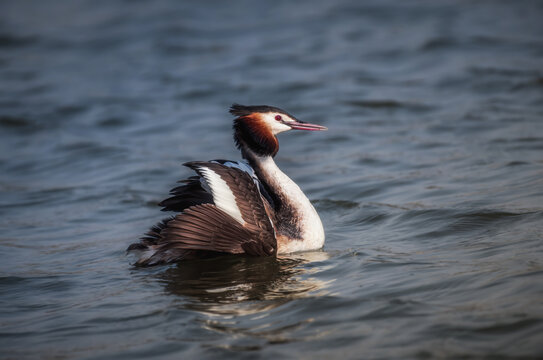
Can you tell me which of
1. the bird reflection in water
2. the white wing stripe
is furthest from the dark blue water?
the white wing stripe

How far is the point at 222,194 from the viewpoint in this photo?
5.75 m

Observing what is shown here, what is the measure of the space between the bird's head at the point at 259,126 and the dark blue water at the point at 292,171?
1.03 m

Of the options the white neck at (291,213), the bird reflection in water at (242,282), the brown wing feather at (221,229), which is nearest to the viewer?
the bird reflection in water at (242,282)

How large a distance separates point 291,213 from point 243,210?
63 cm

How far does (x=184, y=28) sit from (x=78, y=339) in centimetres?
1534

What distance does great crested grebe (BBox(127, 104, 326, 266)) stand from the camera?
18.7 ft

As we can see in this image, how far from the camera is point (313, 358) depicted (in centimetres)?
406

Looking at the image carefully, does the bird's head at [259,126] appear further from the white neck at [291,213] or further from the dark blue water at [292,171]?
the dark blue water at [292,171]

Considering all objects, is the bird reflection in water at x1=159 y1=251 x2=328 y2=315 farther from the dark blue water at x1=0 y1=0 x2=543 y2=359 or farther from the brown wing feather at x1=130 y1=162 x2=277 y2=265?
the brown wing feather at x1=130 y1=162 x2=277 y2=265

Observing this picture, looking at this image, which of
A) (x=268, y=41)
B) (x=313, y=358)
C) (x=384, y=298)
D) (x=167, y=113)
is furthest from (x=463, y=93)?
(x=313, y=358)

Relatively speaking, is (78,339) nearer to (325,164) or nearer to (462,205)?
(462,205)

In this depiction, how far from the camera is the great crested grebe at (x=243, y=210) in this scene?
571cm

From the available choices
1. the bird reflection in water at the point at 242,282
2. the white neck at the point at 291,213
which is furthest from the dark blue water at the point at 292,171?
the white neck at the point at 291,213

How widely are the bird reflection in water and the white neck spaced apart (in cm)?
12
